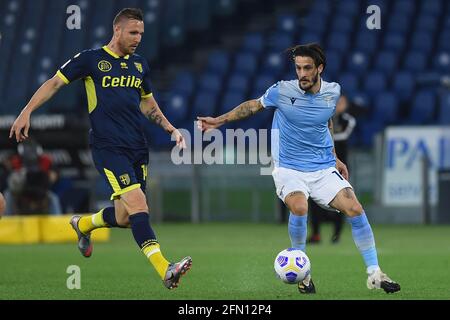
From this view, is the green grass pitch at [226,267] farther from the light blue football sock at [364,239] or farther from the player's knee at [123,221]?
the player's knee at [123,221]

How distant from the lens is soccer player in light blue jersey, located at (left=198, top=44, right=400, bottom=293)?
9.43m

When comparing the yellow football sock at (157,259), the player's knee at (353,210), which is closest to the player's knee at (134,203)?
the yellow football sock at (157,259)

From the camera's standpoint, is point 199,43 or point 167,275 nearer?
point 167,275

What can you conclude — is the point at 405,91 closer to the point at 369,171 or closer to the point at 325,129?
the point at 369,171

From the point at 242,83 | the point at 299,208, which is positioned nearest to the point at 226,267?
the point at 299,208

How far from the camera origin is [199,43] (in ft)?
84.6

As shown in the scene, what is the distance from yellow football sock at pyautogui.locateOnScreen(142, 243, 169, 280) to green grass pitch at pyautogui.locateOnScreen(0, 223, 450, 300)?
19 cm

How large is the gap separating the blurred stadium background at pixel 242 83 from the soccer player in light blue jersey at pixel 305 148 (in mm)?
11164

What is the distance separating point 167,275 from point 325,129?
5.93 ft

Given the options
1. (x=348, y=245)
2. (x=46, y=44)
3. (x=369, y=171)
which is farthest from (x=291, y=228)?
(x=46, y=44)

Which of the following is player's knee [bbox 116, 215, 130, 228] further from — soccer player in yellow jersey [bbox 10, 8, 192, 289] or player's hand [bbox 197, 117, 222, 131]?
player's hand [bbox 197, 117, 222, 131]

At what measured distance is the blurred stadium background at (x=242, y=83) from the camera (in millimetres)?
21016

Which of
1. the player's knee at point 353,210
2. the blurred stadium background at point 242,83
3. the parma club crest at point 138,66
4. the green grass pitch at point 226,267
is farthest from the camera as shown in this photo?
the blurred stadium background at point 242,83
